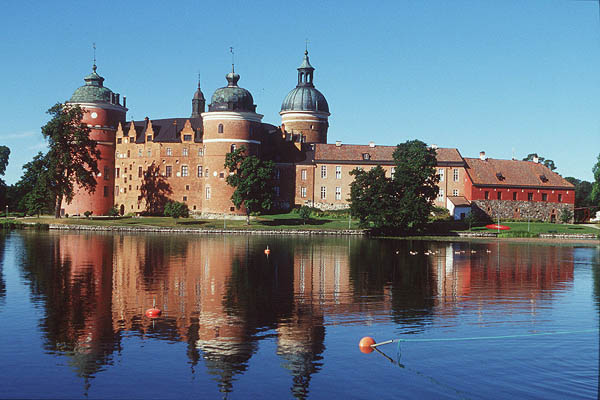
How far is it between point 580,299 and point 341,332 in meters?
14.4

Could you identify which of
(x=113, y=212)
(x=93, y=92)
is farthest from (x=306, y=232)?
(x=93, y=92)

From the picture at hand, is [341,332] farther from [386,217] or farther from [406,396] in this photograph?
[386,217]

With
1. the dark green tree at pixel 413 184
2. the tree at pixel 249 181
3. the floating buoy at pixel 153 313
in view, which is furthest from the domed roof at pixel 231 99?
the floating buoy at pixel 153 313

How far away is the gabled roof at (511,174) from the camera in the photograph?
4031 inches

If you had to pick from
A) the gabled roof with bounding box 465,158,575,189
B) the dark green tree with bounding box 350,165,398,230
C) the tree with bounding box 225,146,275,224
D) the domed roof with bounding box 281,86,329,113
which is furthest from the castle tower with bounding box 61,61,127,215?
the gabled roof with bounding box 465,158,575,189

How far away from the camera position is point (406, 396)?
18266mm

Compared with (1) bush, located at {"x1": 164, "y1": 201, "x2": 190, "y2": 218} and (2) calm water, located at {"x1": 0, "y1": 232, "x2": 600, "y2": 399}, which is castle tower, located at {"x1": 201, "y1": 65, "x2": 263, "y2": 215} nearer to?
(1) bush, located at {"x1": 164, "y1": 201, "x2": 190, "y2": 218}

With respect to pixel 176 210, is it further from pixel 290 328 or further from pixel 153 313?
pixel 290 328

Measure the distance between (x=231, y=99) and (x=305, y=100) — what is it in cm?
1970

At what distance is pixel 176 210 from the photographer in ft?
317

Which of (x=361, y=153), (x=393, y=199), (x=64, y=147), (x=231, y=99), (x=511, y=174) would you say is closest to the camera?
(x=393, y=199)

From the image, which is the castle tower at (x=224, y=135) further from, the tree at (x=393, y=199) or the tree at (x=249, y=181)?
the tree at (x=393, y=199)

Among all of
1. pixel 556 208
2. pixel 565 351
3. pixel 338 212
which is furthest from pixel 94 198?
pixel 565 351

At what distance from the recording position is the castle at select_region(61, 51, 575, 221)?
101m
